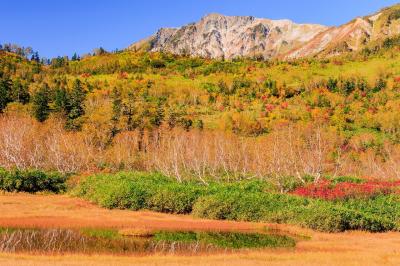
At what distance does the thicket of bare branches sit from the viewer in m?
58.5

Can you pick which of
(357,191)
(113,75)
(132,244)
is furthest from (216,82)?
(132,244)

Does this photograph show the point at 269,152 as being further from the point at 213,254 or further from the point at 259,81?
the point at 259,81

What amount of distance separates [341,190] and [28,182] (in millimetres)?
30240

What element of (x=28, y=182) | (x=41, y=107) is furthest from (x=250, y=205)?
(x=41, y=107)

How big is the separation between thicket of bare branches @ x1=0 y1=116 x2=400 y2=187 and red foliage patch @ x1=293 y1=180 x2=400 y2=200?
5.03 metres

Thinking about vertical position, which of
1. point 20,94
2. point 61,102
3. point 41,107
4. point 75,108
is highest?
point 20,94

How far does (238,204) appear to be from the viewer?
39.1 m

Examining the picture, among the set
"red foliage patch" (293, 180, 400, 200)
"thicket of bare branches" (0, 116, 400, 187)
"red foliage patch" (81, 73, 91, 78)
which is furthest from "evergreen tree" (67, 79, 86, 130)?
"red foliage patch" (293, 180, 400, 200)

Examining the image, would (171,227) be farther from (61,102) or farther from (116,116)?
(61,102)

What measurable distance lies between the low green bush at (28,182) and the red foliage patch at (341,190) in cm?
2444

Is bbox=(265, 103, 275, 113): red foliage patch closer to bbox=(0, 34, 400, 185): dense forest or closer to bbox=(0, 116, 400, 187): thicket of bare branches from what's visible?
bbox=(0, 34, 400, 185): dense forest

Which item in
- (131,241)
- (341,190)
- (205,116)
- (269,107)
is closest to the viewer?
(131,241)

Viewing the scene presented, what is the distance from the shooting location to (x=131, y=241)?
27.9m

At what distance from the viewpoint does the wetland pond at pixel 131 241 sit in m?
24.5
